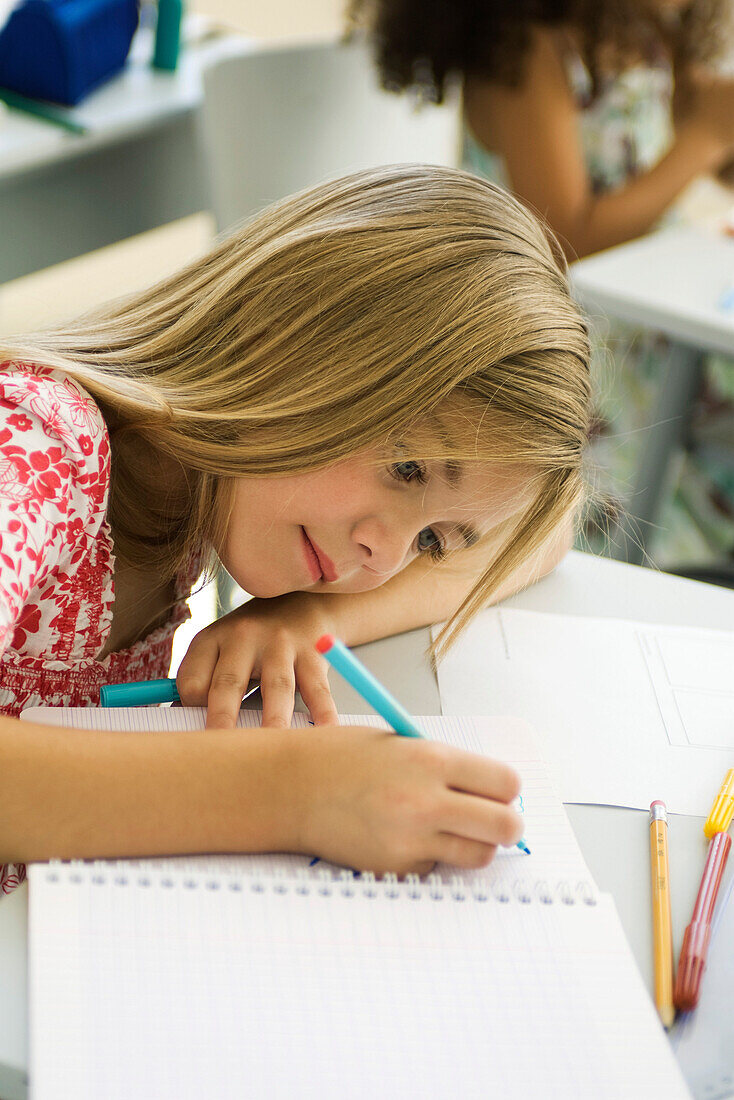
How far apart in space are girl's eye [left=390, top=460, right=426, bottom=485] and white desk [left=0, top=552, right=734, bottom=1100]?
5.7 inches

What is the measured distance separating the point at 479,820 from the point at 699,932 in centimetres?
14

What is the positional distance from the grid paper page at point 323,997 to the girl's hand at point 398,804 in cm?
2

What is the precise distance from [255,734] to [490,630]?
0.30 m

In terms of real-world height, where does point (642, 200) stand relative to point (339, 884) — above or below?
below

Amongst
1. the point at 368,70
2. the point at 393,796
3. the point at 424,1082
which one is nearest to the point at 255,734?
the point at 393,796

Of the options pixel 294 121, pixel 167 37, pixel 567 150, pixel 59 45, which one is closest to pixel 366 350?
pixel 294 121

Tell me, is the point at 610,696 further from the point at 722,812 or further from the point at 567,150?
the point at 567,150

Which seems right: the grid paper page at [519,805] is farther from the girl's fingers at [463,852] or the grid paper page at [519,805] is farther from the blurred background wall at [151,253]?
the blurred background wall at [151,253]

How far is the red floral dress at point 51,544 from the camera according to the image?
0.63 m

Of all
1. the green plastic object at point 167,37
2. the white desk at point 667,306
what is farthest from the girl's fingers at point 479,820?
the green plastic object at point 167,37

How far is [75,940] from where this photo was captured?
0.48 m

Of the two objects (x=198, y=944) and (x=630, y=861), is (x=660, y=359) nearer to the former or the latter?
(x=630, y=861)

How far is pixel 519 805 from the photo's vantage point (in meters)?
0.64

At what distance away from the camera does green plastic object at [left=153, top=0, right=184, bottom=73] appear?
1.94 metres
